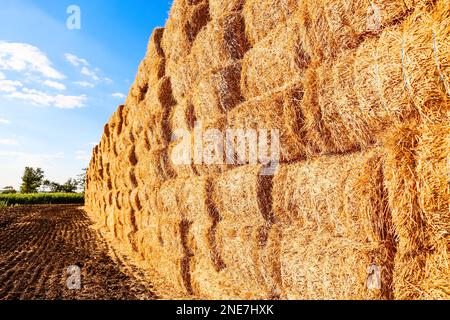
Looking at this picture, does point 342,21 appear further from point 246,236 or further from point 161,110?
point 161,110

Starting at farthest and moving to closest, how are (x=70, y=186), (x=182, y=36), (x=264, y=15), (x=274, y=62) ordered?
(x=70, y=186) → (x=182, y=36) → (x=264, y=15) → (x=274, y=62)

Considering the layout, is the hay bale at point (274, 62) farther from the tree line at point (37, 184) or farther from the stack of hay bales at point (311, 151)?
the tree line at point (37, 184)

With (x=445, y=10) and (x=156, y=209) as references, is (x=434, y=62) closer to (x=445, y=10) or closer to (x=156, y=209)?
(x=445, y=10)

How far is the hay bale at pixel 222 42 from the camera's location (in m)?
5.39

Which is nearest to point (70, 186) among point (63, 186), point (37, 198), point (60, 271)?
point (63, 186)

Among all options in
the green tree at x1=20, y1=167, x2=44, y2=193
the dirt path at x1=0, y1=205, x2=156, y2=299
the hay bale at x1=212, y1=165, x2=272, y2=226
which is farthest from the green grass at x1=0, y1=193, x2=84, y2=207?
the hay bale at x1=212, y1=165, x2=272, y2=226

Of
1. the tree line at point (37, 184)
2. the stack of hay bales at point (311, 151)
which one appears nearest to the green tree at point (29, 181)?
the tree line at point (37, 184)

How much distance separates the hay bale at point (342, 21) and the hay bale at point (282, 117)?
516mm

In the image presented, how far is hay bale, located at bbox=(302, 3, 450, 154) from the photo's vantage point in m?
2.65

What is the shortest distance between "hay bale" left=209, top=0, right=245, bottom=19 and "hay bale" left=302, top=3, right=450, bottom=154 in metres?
2.18

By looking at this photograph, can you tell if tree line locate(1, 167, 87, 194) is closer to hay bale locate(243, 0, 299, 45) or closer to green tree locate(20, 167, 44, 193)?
green tree locate(20, 167, 44, 193)

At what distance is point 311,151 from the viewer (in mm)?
4105

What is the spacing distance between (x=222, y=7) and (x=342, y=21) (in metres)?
2.74
